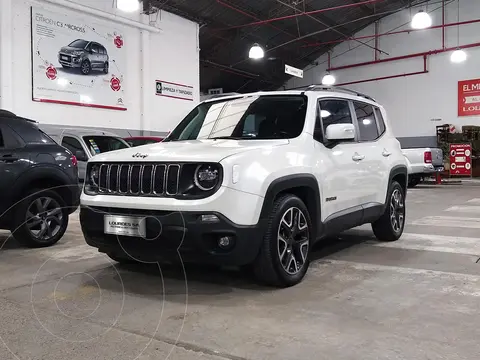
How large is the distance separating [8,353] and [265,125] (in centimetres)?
277

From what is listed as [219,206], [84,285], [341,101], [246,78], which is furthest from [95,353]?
[246,78]

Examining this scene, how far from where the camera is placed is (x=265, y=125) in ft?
14.5

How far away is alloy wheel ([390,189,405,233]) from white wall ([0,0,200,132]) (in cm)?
926

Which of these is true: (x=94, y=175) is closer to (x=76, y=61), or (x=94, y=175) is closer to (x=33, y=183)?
(x=33, y=183)

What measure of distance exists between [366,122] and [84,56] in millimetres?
9851

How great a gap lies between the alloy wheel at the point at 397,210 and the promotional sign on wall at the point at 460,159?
1379cm

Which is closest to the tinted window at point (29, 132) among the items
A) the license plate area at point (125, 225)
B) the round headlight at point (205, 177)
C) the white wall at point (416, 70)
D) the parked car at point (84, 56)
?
the license plate area at point (125, 225)

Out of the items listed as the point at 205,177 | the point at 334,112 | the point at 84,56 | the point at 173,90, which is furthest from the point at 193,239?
the point at 173,90

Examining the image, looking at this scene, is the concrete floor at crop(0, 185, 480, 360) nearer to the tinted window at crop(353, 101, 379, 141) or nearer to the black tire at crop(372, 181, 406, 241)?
the black tire at crop(372, 181, 406, 241)

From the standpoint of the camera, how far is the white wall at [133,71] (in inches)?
446

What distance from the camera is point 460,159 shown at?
1850 centimetres

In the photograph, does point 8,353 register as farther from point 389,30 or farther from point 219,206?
point 389,30

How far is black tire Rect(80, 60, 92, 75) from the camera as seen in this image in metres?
12.9

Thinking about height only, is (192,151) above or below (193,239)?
above
